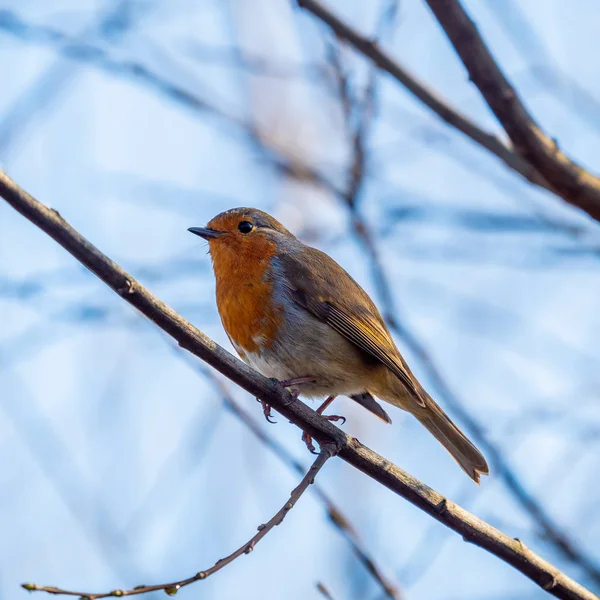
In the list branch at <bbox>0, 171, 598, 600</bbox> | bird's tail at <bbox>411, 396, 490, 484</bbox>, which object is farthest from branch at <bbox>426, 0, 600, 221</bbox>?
bird's tail at <bbox>411, 396, 490, 484</bbox>

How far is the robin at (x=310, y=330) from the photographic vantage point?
3.95 meters

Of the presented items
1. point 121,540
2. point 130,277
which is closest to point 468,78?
point 130,277

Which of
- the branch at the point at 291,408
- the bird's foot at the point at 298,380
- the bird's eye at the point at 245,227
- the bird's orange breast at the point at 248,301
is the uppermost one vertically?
the bird's eye at the point at 245,227

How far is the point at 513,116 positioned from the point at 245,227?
2739 millimetres

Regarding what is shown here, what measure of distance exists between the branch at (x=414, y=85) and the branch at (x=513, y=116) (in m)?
0.60

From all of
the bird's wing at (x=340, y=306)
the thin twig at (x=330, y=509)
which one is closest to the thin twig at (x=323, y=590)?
the thin twig at (x=330, y=509)

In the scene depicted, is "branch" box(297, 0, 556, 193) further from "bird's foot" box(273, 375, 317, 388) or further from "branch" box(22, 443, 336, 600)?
"bird's foot" box(273, 375, 317, 388)

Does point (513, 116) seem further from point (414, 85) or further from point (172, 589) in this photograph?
point (172, 589)

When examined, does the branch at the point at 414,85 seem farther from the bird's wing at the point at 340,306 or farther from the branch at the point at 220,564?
the bird's wing at the point at 340,306

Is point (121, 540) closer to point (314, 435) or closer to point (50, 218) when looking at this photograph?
point (314, 435)

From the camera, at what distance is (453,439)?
14.1 ft

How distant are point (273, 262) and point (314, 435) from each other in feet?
5.23

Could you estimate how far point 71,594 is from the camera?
2.01m

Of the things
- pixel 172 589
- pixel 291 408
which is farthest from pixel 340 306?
pixel 172 589
